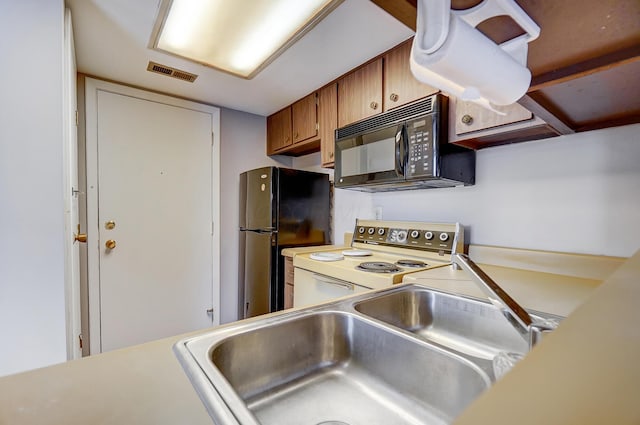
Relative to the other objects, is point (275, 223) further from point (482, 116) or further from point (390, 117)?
point (482, 116)

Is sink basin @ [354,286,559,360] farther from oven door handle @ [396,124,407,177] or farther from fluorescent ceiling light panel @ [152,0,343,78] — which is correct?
fluorescent ceiling light panel @ [152,0,343,78]

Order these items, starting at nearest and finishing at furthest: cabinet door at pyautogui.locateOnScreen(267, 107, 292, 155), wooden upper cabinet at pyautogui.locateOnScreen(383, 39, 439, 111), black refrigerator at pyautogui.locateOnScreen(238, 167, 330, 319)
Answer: wooden upper cabinet at pyautogui.locateOnScreen(383, 39, 439, 111), black refrigerator at pyautogui.locateOnScreen(238, 167, 330, 319), cabinet door at pyautogui.locateOnScreen(267, 107, 292, 155)

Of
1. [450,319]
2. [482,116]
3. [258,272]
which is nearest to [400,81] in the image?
[482,116]

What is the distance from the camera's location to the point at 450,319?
100 centimetres

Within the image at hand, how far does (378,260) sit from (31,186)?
1640mm

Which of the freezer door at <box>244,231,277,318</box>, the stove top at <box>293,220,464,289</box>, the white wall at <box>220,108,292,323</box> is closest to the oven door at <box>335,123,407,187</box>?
the stove top at <box>293,220,464,289</box>

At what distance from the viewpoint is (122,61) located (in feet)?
6.27

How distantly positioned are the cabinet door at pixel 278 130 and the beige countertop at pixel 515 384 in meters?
2.25

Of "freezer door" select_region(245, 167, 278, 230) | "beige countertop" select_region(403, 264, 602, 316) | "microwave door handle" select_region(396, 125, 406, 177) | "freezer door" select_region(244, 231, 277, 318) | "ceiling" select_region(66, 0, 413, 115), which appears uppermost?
→ "ceiling" select_region(66, 0, 413, 115)

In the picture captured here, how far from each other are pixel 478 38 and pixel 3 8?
165cm

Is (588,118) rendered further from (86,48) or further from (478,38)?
(86,48)

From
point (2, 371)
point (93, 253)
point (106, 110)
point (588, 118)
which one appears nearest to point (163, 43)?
point (106, 110)

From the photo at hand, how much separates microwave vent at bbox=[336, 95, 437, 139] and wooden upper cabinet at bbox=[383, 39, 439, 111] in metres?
0.07

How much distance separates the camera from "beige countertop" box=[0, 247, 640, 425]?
0.67 ft
